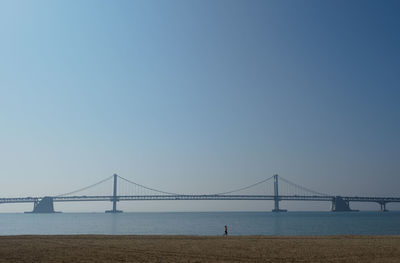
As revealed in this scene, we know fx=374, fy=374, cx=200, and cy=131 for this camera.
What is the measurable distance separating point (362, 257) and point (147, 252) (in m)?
7.49

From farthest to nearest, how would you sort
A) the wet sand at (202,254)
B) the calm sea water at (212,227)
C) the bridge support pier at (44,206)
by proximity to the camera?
the bridge support pier at (44,206)
the calm sea water at (212,227)
the wet sand at (202,254)

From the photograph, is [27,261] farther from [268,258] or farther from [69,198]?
[69,198]

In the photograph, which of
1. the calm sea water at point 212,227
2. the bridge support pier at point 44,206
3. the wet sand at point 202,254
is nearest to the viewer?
the wet sand at point 202,254

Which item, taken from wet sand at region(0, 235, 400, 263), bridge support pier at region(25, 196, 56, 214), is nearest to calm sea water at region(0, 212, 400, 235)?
wet sand at region(0, 235, 400, 263)

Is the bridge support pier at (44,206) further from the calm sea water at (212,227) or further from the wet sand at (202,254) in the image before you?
the wet sand at (202,254)

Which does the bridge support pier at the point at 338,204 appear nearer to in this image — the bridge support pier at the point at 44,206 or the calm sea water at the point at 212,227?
the calm sea water at the point at 212,227

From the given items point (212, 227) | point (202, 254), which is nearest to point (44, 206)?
point (212, 227)

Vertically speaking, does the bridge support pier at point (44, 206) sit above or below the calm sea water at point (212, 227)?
above

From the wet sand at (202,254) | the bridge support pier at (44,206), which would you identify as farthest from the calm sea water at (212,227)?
the bridge support pier at (44,206)

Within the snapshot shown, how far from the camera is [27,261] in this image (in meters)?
11.5

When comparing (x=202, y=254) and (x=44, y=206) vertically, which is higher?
(x=202, y=254)

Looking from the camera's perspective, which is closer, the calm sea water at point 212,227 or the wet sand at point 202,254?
the wet sand at point 202,254

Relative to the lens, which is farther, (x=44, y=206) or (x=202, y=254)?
(x=44, y=206)

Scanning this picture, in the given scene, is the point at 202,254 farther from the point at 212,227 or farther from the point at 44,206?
the point at 44,206
